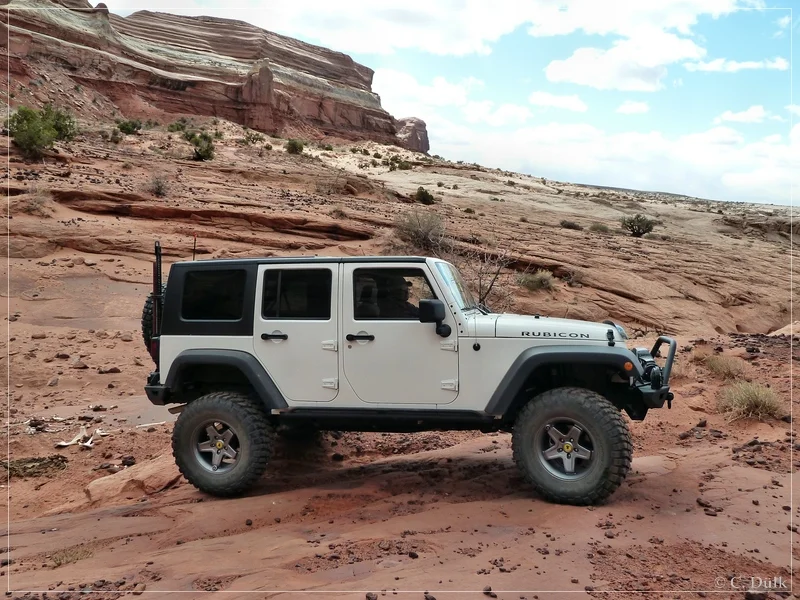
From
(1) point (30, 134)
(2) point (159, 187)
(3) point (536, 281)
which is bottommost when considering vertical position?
(3) point (536, 281)

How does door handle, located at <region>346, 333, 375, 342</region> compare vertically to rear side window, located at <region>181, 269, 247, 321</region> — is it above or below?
below

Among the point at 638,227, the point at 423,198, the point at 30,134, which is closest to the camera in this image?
the point at 30,134

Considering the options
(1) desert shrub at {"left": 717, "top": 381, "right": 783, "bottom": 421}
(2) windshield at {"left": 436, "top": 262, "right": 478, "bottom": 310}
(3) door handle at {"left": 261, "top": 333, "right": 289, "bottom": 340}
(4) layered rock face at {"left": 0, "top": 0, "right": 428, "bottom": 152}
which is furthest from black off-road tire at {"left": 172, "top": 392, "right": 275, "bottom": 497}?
(4) layered rock face at {"left": 0, "top": 0, "right": 428, "bottom": 152}

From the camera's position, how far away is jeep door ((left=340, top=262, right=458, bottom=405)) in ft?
16.8

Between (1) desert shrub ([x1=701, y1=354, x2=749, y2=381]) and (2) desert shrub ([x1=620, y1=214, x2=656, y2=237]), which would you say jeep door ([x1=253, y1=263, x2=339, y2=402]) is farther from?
(2) desert shrub ([x1=620, y1=214, x2=656, y2=237])

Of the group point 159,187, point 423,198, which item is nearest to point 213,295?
point 159,187

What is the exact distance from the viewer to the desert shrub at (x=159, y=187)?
61.6ft

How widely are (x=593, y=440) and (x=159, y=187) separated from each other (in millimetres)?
17032

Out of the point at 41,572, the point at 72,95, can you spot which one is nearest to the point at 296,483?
the point at 41,572

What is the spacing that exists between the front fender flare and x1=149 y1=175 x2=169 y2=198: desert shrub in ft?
53.5

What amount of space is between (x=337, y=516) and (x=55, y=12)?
192ft

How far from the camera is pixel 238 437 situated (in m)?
5.49

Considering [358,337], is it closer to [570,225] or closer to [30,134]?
[30,134]

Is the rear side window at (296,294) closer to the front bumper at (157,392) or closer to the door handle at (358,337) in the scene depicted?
the door handle at (358,337)
